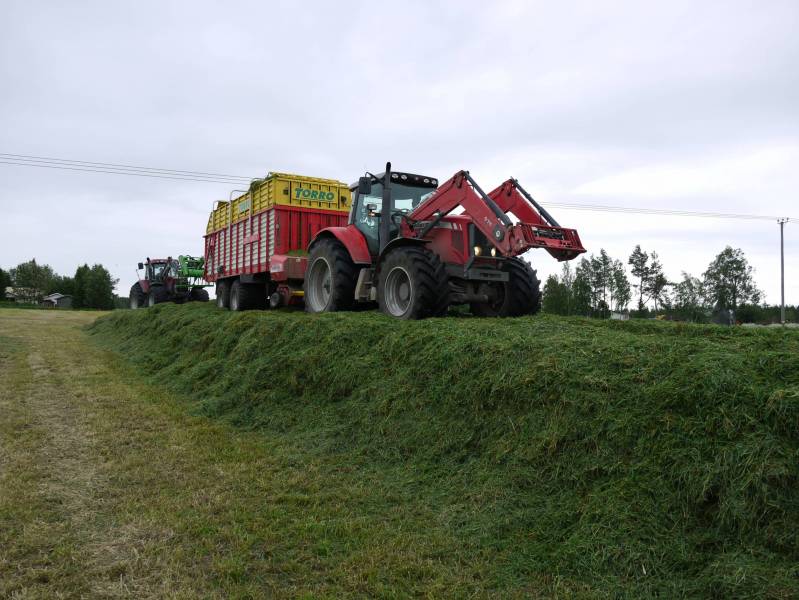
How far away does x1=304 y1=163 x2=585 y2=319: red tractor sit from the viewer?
6.84 metres

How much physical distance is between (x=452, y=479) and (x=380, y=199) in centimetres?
609

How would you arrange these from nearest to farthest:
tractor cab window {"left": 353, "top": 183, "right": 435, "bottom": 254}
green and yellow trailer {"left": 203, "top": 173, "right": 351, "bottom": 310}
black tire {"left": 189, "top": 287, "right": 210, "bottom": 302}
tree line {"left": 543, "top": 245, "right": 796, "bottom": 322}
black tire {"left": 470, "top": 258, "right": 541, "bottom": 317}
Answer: black tire {"left": 470, "top": 258, "right": 541, "bottom": 317} < tractor cab window {"left": 353, "top": 183, "right": 435, "bottom": 254} < green and yellow trailer {"left": 203, "top": 173, "right": 351, "bottom": 310} < black tire {"left": 189, "top": 287, "right": 210, "bottom": 302} < tree line {"left": 543, "top": 245, "right": 796, "bottom": 322}

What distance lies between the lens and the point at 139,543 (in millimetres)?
3322

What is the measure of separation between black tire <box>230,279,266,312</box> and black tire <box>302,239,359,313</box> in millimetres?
3417

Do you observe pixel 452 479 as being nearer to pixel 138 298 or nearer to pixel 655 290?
pixel 138 298

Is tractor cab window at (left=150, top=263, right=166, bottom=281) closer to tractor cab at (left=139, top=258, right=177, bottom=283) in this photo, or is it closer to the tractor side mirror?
tractor cab at (left=139, top=258, right=177, bottom=283)

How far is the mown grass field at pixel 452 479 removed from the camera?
2.83 m

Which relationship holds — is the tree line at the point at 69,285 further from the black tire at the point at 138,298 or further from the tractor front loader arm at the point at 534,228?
the tractor front loader arm at the point at 534,228

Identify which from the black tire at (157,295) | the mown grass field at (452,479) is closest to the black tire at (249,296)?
the mown grass field at (452,479)

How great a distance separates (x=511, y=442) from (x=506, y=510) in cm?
57

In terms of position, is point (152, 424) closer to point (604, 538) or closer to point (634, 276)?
point (604, 538)

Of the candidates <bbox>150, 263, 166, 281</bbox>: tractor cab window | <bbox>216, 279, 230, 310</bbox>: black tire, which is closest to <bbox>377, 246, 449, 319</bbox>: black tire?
<bbox>216, 279, 230, 310</bbox>: black tire

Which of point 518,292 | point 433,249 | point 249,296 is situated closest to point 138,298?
point 249,296

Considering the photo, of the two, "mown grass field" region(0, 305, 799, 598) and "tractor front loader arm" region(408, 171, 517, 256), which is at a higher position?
"tractor front loader arm" region(408, 171, 517, 256)
